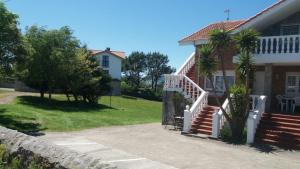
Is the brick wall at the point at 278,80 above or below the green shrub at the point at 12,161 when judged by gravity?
above

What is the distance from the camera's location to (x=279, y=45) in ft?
69.2

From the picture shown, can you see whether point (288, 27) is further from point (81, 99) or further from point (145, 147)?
point (81, 99)

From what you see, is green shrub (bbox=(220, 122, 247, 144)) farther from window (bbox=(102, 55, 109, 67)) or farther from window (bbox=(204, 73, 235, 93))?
window (bbox=(102, 55, 109, 67))

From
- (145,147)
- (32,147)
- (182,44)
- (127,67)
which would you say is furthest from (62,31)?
(127,67)

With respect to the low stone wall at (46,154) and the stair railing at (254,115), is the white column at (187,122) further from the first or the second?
the low stone wall at (46,154)

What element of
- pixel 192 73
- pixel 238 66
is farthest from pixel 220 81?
pixel 238 66

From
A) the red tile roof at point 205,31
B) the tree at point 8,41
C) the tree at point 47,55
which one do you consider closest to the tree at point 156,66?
the tree at point 47,55

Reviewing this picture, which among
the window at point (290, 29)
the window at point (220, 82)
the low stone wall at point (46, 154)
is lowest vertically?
the low stone wall at point (46, 154)

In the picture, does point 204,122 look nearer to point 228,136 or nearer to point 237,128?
point 228,136

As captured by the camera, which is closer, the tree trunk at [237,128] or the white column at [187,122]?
the tree trunk at [237,128]

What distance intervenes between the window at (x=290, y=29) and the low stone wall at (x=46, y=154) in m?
19.8

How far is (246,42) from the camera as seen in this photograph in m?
18.0

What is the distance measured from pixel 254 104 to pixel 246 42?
3678 mm

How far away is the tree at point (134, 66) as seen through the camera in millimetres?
96000
